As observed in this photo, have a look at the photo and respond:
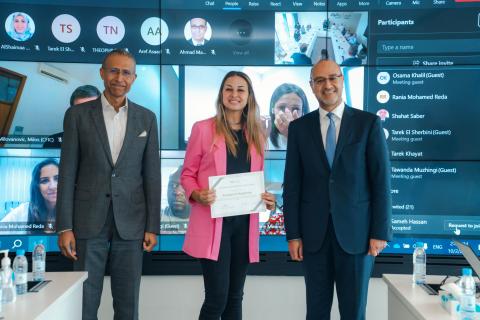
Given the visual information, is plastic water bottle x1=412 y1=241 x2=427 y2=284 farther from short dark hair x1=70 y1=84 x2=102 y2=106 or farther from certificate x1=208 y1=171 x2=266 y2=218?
short dark hair x1=70 y1=84 x2=102 y2=106

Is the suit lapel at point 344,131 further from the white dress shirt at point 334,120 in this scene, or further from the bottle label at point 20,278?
the bottle label at point 20,278

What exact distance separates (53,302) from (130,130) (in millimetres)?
1099

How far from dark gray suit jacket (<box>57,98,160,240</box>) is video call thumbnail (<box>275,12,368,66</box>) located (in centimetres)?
143

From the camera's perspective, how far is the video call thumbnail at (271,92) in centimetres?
357

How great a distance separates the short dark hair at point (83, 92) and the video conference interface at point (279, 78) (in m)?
0.04

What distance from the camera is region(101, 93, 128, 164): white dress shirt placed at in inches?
106

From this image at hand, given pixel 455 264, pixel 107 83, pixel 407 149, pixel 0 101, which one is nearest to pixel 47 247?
pixel 0 101

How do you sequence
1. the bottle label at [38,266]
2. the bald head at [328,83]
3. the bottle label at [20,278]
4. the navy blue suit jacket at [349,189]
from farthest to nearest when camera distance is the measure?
the bald head at [328,83] → the navy blue suit jacket at [349,189] → the bottle label at [38,266] → the bottle label at [20,278]

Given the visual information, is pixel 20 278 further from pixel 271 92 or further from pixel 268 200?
pixel 271 92

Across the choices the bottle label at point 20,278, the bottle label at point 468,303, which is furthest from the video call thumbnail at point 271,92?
the bottle label at point 468,303

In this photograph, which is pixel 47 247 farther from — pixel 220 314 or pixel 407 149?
pixel 407 149

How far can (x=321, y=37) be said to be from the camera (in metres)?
3.57

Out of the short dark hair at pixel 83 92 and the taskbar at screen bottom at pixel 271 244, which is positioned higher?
the short dark hair at pixel 83 92

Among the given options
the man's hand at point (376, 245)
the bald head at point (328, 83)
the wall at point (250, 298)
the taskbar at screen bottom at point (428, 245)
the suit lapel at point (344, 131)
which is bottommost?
the wall at point (250, 298)
